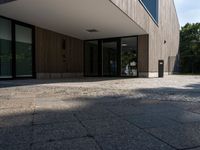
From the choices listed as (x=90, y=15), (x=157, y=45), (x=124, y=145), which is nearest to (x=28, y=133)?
(x=124, y=145)

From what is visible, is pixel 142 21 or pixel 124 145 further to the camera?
pixel 142 21

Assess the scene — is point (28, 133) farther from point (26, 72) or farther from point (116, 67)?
point (116, 67)

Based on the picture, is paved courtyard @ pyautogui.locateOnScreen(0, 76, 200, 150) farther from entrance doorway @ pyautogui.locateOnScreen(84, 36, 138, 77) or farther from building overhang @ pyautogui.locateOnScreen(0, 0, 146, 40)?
entrance doorway @ pyautogui.locateOnScreen(84, 36, 138, 77)

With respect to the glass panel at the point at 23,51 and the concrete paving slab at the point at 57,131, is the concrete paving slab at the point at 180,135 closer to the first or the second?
the concrete paving slab at the point at 57,131

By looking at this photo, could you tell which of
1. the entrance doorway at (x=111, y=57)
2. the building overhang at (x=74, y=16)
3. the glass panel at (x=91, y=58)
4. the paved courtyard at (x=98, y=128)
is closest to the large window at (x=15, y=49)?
the building overhang at (x=74, y=16)

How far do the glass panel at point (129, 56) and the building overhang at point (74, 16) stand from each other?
3.00 feet

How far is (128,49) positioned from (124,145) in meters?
12.3

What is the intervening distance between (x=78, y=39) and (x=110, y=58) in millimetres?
2331

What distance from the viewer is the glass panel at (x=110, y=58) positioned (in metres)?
14.6

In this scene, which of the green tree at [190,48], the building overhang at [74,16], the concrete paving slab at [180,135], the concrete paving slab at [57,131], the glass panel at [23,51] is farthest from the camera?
the green tree at [190,48]

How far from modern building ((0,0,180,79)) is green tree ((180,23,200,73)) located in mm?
10779

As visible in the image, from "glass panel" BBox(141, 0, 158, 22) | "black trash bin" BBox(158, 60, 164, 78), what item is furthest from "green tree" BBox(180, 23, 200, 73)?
"black trash bin" BBox(158, 60, 164, 78)

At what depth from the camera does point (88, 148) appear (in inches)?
74.5

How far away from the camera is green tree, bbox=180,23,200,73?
25719mm
